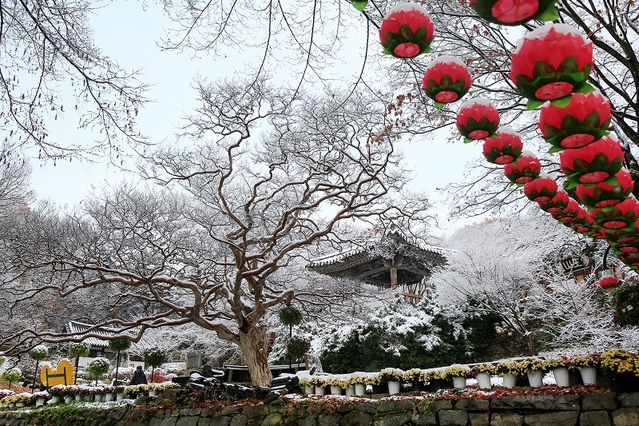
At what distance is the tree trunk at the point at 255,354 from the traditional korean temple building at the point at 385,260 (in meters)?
4.43

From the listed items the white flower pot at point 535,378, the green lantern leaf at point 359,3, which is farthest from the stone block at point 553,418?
the green lantern leaf at point 359,3

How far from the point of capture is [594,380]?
5805 millimetres

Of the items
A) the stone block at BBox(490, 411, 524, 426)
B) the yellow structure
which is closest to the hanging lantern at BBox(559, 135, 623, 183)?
the stone block at BBox(490, 411, 524, 426)

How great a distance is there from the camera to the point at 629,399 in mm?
5117

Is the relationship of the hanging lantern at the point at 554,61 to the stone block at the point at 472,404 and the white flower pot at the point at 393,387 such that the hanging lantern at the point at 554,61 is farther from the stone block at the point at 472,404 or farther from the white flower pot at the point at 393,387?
the white flower pot at the point at 393,387

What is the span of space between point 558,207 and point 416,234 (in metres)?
8.27

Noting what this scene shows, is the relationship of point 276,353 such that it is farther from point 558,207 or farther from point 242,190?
point 558,207

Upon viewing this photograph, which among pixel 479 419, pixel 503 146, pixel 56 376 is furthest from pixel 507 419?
pixel 56 376

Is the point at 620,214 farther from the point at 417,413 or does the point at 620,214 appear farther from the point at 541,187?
the point at 417,413

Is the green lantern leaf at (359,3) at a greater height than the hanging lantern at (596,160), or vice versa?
the green lantern leaf at (359,3)

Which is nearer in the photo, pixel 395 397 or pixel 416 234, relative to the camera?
pixel 395 397

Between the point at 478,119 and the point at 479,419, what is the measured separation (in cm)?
466

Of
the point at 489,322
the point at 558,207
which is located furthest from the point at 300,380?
the point at 489,322

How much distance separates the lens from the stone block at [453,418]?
607 centimetres
